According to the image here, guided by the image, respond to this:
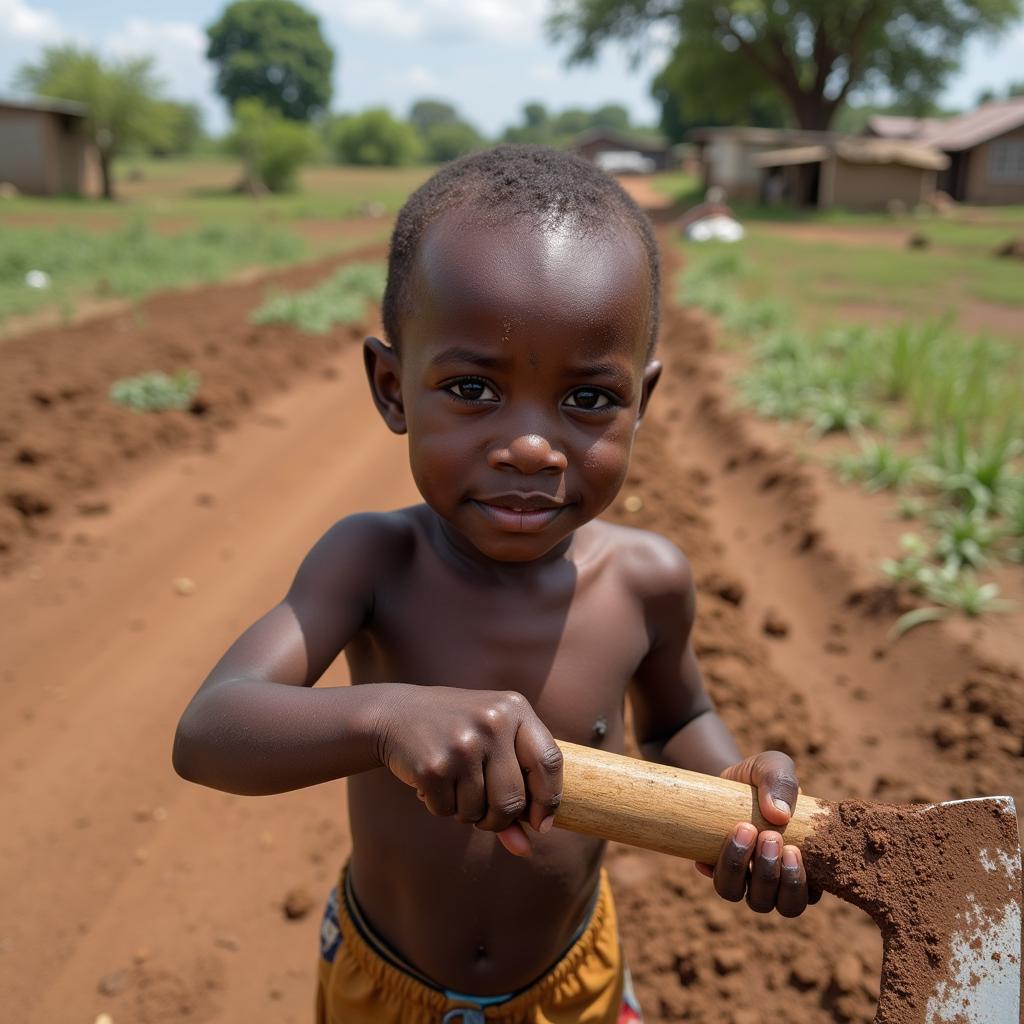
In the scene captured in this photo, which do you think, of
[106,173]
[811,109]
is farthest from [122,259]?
[811,109]

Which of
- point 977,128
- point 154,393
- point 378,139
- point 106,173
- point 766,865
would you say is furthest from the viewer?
point 378,139

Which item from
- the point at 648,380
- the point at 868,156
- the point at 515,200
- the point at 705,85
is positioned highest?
the point at 705,85

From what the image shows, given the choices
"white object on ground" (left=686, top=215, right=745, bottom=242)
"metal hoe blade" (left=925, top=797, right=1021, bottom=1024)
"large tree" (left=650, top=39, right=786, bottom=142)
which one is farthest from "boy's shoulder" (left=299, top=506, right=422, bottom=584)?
"large tree" (left=650, top=39, right=786, bottom=142)

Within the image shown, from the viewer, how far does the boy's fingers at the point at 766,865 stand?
116 cm

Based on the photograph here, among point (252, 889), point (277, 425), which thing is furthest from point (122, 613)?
point (277, 425)

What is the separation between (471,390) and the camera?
1323mm

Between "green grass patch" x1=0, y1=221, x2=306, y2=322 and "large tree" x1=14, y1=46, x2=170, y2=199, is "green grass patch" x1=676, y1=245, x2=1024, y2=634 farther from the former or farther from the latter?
"large tree" x1=14, y1=46, x2=170, y2=199

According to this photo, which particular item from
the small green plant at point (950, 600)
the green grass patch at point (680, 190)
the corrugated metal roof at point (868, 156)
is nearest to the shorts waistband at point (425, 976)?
the small green plant at point (950, 600)

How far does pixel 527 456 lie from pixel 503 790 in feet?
1.44

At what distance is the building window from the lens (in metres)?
32.2

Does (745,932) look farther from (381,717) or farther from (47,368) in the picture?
(47,368)

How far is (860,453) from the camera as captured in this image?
18.9 feet

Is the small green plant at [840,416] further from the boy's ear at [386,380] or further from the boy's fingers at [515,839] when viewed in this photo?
the boy's fingers at [515,839]

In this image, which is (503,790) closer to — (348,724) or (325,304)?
(348,724)
